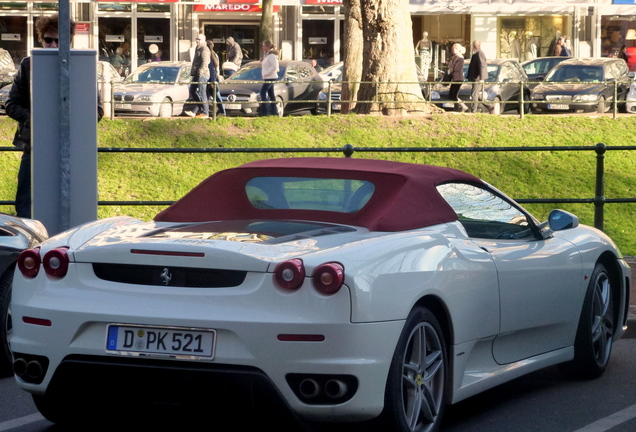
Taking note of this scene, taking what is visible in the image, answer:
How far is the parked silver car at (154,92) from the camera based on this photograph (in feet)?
70.8

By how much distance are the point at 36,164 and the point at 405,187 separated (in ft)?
12.4

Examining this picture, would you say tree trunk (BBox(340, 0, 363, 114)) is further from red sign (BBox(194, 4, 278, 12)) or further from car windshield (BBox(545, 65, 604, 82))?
red sign (BBox(194, 4, 278, 12))

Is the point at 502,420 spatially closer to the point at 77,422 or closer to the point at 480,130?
the point at 77,422

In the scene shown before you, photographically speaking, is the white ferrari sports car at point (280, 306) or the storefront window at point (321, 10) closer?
the white ferrari sports car at point (280, 306)

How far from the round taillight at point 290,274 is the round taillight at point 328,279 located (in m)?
0.06

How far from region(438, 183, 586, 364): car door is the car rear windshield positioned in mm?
471

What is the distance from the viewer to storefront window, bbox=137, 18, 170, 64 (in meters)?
40.5

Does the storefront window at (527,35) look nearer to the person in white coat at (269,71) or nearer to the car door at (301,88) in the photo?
the car door at (301,88)

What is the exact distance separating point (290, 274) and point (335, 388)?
47 centimetres

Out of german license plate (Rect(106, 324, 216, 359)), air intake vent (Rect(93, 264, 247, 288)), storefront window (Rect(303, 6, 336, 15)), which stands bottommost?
german license plate (Rect(106, 324, 216, 359))

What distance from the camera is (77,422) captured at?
17.5 feet

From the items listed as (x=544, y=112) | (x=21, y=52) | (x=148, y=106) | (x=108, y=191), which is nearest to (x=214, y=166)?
(x=108, y=191)

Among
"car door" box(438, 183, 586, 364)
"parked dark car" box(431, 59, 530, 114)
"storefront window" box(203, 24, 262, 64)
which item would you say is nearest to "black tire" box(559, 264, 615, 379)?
"car door" box(438, 183, 586, 364)

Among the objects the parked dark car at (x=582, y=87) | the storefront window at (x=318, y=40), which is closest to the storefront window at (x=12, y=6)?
the storefront window at (x=318, y=40)
